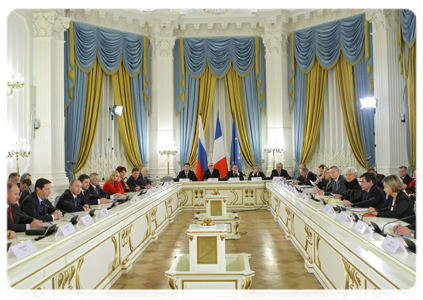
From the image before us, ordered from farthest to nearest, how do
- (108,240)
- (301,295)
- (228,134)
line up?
(228,134) < (108,240) < (301,295)

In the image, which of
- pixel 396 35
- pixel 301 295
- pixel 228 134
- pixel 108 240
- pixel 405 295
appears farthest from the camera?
pixel 228 134

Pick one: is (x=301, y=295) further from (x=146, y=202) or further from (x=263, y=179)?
(x=263, y=179)

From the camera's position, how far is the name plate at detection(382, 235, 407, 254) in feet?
7.29

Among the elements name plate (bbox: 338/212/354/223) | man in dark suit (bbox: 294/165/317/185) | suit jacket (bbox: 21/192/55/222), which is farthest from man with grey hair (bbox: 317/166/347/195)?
suit jacket (bbox: 21/192/55/222)

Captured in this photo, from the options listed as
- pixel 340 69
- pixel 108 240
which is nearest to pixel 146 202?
pixel 108 240

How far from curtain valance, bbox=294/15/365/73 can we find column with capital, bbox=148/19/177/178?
3.85 meters

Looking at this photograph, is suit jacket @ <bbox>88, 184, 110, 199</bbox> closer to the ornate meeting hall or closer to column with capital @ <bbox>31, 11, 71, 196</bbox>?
the ornate meeting hall

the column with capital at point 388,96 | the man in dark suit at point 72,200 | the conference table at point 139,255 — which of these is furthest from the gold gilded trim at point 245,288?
the column with capital at point 388,96

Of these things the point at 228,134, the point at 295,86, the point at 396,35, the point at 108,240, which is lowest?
the point at 108,240

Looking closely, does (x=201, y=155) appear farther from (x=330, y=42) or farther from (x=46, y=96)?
(x=330, y=42)

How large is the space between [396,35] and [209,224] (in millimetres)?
8007

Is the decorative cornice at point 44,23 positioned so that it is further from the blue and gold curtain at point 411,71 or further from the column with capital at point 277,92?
the blue and gold curtain at point 411,71

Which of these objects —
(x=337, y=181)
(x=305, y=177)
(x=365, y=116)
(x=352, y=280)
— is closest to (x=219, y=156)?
(x=305, y=177)

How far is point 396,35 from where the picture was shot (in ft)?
30.3
